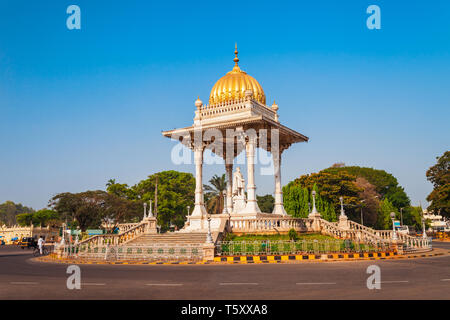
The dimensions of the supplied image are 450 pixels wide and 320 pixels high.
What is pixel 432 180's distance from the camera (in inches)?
2532

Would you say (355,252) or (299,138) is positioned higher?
(299,138)

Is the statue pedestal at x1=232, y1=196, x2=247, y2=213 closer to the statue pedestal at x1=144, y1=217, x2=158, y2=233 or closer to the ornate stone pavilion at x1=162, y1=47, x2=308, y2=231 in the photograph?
the ornate stone pavilion at x1=162, y1=47, x2=308, y2=231

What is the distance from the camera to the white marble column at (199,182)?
30594 mm

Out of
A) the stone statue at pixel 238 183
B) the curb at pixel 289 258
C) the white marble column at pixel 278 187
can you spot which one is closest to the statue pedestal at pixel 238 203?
the stone statue at pixel 238 183

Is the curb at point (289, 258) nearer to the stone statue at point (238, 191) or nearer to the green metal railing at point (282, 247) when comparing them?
the green metal railing at point (282, 247)

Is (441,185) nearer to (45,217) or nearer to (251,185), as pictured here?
(251,185)

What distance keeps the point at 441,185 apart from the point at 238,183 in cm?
4106

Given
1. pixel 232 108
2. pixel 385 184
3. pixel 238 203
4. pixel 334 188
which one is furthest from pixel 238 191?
pixel 385 184

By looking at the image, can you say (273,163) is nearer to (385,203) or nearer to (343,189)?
(343,189)

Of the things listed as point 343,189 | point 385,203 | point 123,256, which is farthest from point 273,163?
point 385,203

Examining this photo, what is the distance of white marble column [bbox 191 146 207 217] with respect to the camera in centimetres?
3059

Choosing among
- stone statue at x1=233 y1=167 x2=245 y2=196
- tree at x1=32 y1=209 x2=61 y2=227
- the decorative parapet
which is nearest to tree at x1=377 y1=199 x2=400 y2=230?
stone statue at x1=233 y1=167 x2=245 y2=196
